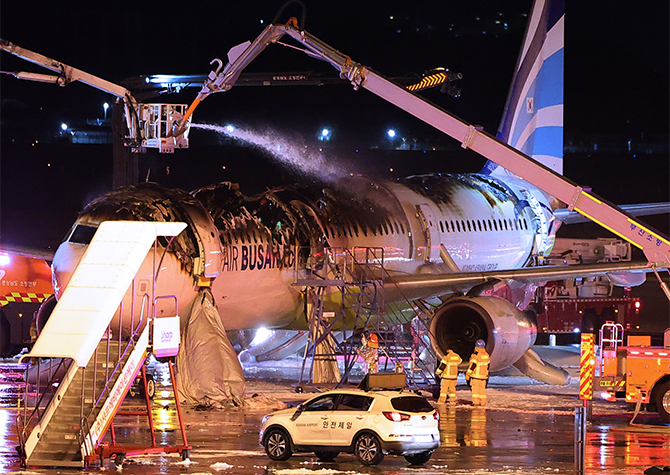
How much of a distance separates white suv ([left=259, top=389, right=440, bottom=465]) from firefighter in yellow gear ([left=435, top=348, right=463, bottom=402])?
7307 millimetres

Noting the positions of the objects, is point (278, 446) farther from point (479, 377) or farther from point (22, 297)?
point (22, 297)

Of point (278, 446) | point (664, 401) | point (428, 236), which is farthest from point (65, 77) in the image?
point (664, 401)

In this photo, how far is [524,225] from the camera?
1194 inches

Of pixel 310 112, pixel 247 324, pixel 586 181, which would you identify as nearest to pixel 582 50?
pixel 586 181

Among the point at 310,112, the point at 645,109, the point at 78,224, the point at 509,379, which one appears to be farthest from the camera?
the point at 645,109

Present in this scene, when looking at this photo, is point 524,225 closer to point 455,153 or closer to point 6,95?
point 455,153

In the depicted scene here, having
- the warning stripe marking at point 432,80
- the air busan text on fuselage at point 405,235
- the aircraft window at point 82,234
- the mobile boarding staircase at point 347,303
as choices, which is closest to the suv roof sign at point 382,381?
the mobile boarding staircase at point 347,303

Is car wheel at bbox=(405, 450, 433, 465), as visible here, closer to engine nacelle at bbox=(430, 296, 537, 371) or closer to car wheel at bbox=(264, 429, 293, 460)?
car wheel at bbox=(264, 429, 293, 460)

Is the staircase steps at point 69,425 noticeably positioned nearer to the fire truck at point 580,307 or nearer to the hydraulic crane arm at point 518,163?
the hydraulic crane arm at point 518,163

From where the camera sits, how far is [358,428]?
13938mm

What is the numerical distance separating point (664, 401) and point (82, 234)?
438 inches

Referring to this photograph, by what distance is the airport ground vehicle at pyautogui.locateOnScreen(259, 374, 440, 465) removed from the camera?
1370 centimetres

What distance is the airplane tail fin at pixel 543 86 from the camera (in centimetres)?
3020

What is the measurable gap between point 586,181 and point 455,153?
6.89m
